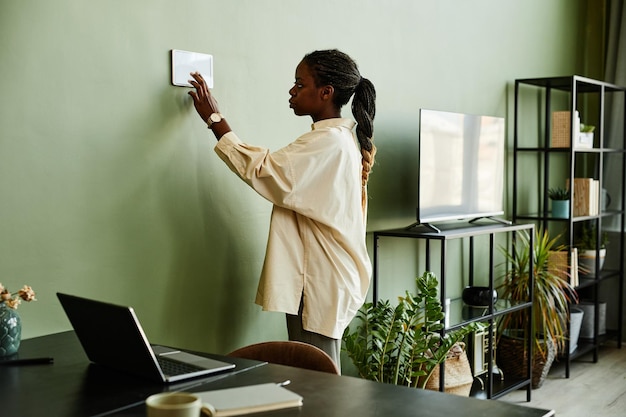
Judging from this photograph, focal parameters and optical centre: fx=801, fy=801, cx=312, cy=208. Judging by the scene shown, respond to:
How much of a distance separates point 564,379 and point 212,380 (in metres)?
3.47

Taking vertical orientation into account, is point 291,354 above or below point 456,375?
above

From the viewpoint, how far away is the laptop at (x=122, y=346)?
167 cm

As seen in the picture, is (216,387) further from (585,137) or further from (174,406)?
(585,137)

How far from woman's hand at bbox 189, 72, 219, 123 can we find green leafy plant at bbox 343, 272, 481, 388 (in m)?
1.13

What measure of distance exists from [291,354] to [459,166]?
2.16 metres

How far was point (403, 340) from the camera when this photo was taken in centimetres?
333

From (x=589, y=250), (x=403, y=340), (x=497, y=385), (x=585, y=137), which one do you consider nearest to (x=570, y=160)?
(x=585, y=137)

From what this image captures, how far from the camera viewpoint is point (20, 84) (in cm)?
227

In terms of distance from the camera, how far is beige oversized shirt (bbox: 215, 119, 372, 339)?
102 inches

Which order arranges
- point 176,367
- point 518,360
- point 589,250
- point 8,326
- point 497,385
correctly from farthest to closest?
1. point 589,250
2. point 518,360
3. point 497,385
4. point 8,326
5. point 176,367

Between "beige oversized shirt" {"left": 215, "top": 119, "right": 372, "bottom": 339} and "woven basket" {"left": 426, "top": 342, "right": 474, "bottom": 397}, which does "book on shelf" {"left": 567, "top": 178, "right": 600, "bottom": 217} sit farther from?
"beige oversized shirt" {"left": 215, "top": 119, "right": 372, "bottom": 339}

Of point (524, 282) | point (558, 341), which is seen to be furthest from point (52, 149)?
point (558, 341)

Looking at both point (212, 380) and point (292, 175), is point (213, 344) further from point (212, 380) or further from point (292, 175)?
Result: point (212, 380)

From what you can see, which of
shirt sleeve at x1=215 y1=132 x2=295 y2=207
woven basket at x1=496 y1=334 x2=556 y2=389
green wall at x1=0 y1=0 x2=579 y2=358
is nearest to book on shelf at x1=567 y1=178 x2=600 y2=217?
woven basket at x1=496 y1=334 x2=556 y2=389
